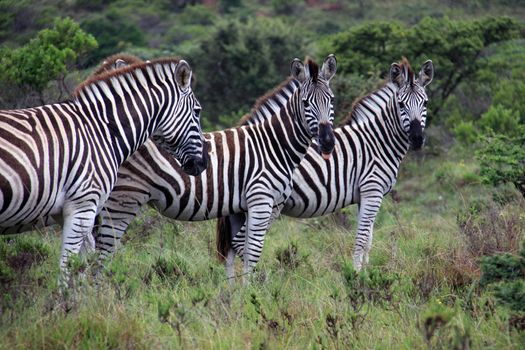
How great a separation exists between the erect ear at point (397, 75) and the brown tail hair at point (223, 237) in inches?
103

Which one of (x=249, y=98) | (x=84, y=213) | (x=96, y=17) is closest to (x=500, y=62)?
(x=249, y=98)

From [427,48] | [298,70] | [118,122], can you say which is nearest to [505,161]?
[298,70]

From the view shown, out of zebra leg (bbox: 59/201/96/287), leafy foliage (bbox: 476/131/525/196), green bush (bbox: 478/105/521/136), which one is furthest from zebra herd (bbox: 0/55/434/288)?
green bush (bbox: 478/105/521/136)

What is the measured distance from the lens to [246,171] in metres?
7.39

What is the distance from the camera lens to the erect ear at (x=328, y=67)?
7777 millimetres

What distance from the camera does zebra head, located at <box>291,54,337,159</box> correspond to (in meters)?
7.55

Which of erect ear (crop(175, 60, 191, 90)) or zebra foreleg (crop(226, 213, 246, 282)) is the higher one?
erect ear (crop(175, 60, 191, 90))

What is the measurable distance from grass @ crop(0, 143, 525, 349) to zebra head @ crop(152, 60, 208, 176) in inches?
37.5

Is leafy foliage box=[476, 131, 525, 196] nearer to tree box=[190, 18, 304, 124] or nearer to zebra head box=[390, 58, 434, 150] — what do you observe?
zebra head box=[390, 58, 434, 150]

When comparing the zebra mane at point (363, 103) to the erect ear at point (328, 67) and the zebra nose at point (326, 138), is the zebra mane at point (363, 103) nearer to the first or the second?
the erect ear at point (328, 67)

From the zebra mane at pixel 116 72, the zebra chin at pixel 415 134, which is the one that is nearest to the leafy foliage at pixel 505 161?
the zebra chin at pixel 415 134

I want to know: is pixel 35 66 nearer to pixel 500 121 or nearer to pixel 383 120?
pixel 383 120

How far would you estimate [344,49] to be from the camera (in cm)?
1992

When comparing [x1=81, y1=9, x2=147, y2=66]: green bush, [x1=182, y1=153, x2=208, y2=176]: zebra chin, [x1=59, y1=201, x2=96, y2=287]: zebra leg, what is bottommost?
[x1=59, y1=201, x2=96, y2=287]: zebra leg
